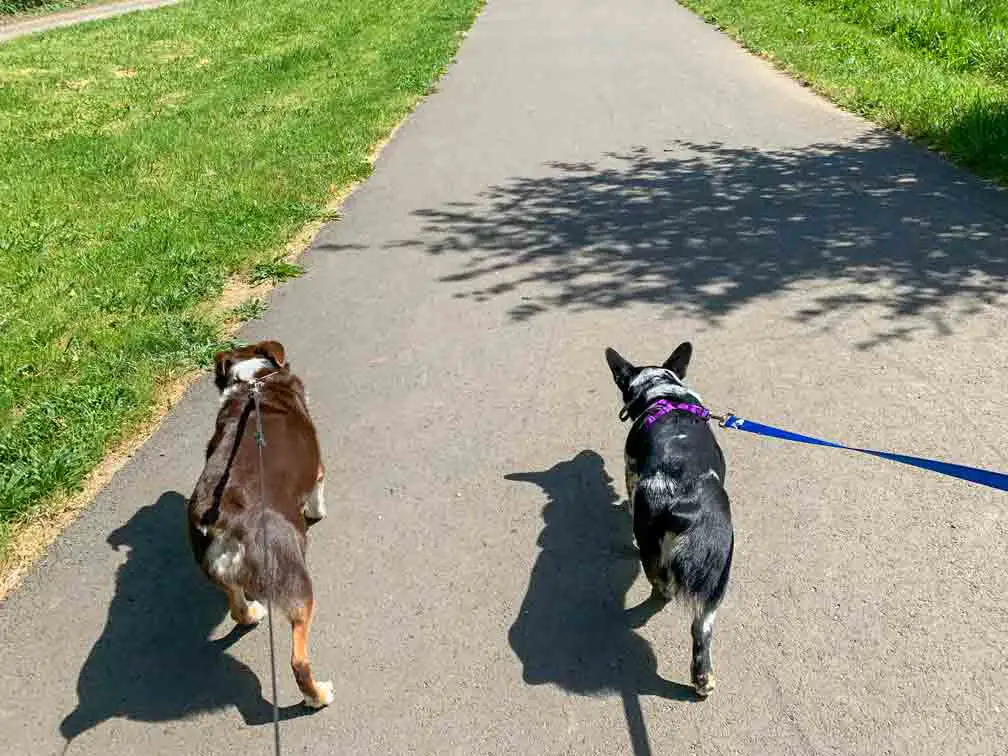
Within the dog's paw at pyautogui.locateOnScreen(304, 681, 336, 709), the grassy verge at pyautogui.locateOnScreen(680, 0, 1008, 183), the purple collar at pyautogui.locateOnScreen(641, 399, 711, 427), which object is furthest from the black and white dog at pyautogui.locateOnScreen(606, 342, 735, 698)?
the grassy verge at pyautogui.locateOnScreen(680, 0, 1008, 183)

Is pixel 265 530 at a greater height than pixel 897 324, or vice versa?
pixel 265 530

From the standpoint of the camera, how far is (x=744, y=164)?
958 cm

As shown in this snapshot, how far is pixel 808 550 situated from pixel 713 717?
1.07 m

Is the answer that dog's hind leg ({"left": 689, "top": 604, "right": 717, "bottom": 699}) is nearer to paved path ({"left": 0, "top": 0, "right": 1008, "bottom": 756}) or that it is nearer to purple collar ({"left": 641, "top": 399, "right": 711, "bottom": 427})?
paved path ({"left": 0, "top": 0, "right": 1008, "bottom": 756})

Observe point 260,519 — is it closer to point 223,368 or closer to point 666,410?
point 223,368

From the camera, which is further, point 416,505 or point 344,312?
point 344,312

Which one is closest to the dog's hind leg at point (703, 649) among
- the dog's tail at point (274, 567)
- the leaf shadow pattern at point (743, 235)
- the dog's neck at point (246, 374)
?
the dog's tail at point (274, 567)

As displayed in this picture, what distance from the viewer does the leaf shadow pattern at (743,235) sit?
252 inches

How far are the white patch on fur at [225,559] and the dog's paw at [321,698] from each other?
1.60ft

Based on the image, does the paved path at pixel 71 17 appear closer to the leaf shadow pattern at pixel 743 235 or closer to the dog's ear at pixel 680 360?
the leaf shadow pattern at pixel 743 235

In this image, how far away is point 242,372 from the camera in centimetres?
415

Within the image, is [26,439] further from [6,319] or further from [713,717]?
[713,717]

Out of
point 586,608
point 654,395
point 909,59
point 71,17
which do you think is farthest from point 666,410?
point 71,17

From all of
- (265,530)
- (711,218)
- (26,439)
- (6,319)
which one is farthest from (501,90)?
(265,530)
